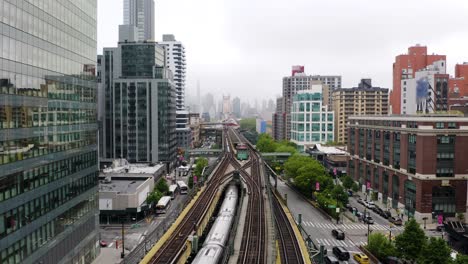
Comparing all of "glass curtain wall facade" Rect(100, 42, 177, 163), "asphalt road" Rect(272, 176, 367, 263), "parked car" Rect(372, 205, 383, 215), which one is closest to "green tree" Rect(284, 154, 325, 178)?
"asphalt road" Rect(272, 176, 367, 263)

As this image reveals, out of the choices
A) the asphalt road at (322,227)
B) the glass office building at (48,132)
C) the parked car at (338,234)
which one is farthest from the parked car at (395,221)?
the glass office building at (48,132)

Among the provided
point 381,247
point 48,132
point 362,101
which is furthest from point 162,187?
point 362,101

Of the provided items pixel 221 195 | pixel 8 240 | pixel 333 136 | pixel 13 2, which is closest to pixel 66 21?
pixel 13 2

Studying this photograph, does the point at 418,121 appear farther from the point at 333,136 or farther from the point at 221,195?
the point at 333,136

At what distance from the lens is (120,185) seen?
7325 centimetres

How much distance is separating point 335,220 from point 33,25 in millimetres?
54667

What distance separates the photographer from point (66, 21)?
4203cm

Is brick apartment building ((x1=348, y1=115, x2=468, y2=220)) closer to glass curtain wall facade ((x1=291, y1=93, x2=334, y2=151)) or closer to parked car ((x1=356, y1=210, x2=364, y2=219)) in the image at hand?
parked car ((x1=356, y1=210, x2=364, y2=219))

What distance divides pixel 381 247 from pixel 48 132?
37804 millimetres

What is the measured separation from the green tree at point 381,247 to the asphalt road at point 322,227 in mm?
3144

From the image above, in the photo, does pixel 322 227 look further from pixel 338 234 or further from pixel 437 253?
pixel 437 253

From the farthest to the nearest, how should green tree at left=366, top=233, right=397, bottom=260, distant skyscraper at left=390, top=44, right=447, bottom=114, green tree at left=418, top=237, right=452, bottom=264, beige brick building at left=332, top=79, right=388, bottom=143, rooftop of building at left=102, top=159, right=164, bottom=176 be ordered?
1. beige brick building at left=332, top=79, right=388, bottom=143
2. distant skyscraper at left=390, top=44, right=447, bottom=114
3. rooftop of building at left=102, top=159, right=164, bottom=176
4. green tree at left=366, top=233, right=397, bottom=260
5. green tree at left=418, top=237, right=452, bottom=264

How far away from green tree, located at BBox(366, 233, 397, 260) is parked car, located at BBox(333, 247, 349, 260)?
326cm

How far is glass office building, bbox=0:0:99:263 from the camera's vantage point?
31344mm
